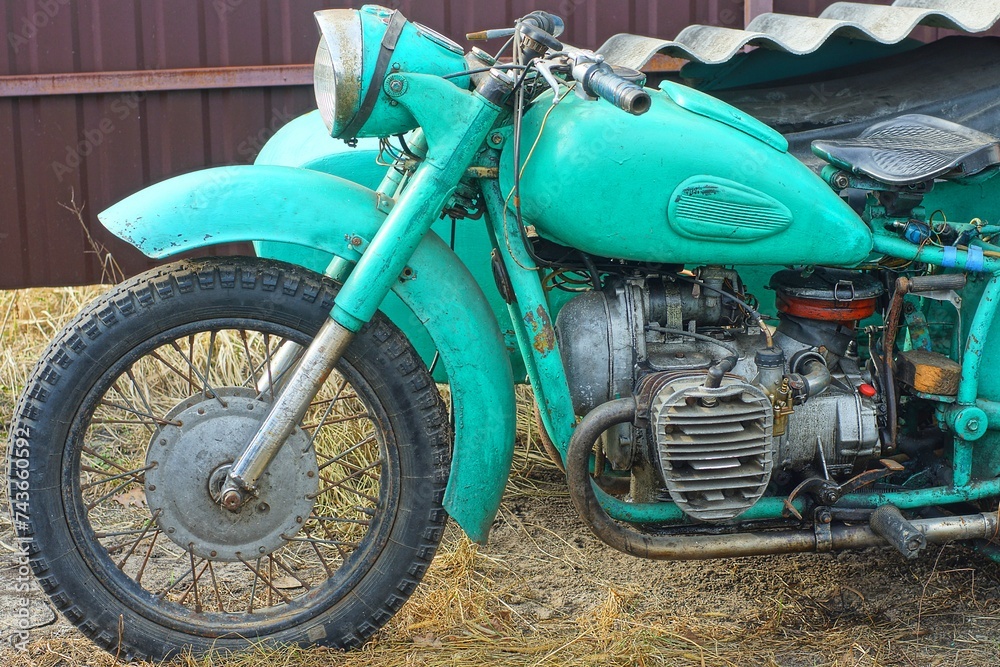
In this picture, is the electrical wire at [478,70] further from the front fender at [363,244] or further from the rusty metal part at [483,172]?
the front fender at [363,244]

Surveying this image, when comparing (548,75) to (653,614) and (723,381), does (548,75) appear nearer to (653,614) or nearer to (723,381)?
(723,381)

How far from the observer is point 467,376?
246 cm

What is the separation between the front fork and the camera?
232 centimetres

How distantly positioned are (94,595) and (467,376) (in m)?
1.02

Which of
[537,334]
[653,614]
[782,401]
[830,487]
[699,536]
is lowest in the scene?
[653,614]

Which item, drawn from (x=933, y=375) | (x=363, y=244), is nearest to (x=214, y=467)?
(x=363, y=244)

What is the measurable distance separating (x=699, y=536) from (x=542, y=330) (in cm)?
65

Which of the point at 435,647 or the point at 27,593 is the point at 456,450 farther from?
the point at 27,593

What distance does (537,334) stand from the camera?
244 cm

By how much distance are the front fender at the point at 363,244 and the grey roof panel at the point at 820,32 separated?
95cm

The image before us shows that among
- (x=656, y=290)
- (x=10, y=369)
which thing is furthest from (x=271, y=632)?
(x=10, y=369)

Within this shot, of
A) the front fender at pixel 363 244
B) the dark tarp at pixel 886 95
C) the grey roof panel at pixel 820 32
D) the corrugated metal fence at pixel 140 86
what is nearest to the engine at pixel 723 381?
the front fender at pixel 363 244

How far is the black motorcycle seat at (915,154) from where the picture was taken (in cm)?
241

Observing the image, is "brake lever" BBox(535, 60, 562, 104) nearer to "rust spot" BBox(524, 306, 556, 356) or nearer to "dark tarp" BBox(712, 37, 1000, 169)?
"rust spot" BBox(524, 306, 556, 356)
